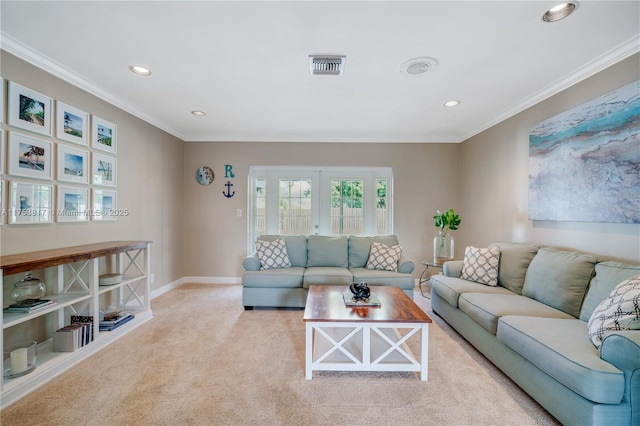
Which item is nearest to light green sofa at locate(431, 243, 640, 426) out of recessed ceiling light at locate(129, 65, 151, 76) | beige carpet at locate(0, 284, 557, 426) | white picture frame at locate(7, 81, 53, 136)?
beige carpet at locate(0, 284, 557, 426)

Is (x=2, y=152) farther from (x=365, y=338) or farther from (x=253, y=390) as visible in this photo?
(x=365, y=338)

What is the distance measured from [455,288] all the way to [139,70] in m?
3.61

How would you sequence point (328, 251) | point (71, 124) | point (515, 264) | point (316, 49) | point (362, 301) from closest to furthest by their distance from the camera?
1. point (316, 49)
2. point (362, 301)
3. point (71, 124)
4. point (515, 264)
5. point (328, 251)

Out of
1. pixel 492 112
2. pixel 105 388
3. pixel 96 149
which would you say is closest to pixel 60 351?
pixel 105 388

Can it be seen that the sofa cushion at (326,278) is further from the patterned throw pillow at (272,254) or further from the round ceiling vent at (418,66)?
the round ceiling vent at (418,66)

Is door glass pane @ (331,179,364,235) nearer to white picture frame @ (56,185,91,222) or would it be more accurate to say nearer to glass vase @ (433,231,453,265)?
glass vase @ (433,231,453,265)

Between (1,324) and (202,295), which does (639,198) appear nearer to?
(1,324)

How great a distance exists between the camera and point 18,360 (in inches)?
73.0

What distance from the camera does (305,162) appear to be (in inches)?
182

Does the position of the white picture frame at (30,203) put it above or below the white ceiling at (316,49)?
below

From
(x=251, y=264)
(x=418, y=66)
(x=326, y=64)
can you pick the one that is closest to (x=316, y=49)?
(x=326, y=64)

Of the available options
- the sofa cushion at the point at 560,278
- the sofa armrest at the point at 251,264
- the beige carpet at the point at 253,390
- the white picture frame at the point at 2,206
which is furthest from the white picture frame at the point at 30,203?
the sofa cushion at the point at 560,278

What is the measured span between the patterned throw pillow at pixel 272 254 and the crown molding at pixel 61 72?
7.40ft

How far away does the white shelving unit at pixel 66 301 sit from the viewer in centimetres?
180
